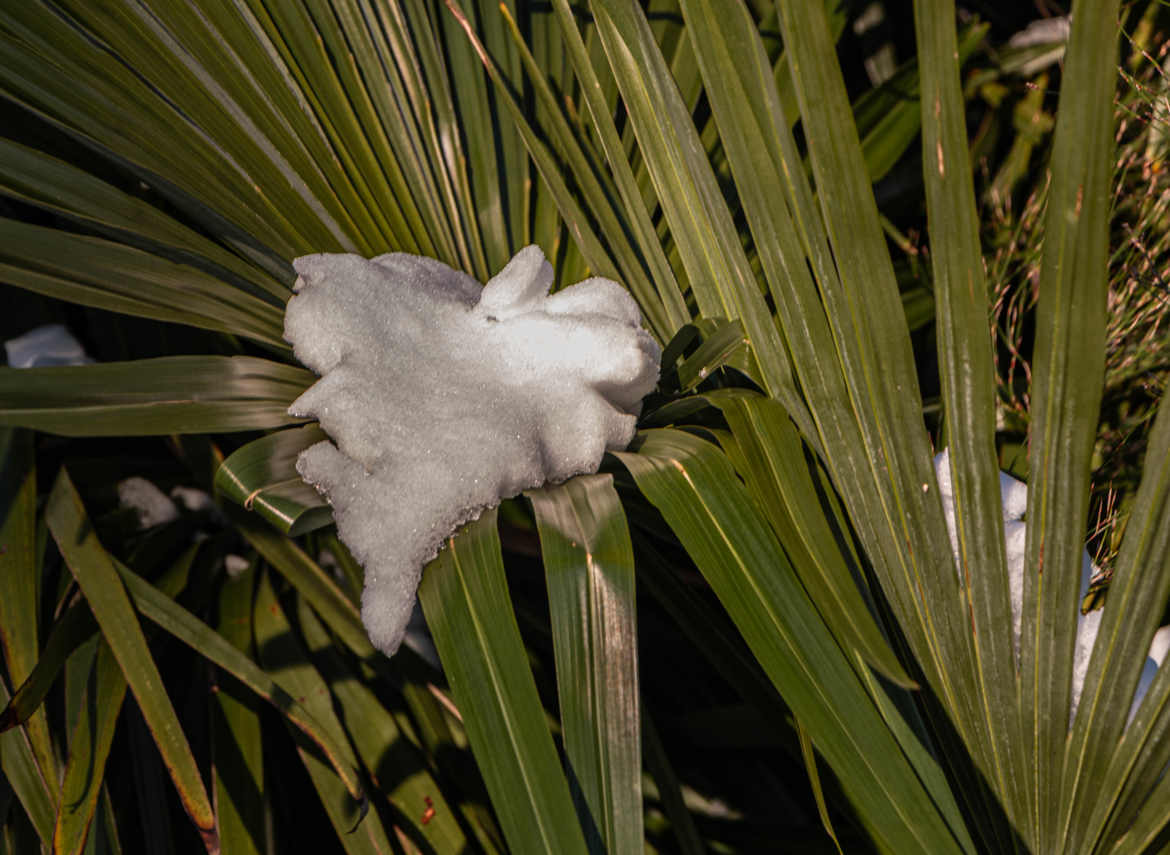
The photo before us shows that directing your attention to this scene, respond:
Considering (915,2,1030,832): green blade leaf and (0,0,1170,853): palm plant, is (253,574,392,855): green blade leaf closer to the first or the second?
(0,0,1170,853): palm plant

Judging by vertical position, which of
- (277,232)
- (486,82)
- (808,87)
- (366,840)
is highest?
(486,82)

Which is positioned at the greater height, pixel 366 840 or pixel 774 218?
pixel 774 218

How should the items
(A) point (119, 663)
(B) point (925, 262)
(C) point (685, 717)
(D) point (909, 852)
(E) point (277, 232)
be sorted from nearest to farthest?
(D) point (909, 852)
(A) point (119, 663)
(E) point (277, 232)
(C) point (685, 717)
(B) point (925, 262)

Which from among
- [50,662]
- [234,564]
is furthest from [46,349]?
[50,662]

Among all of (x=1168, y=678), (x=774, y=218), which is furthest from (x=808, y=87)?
(x=1168, y=678)

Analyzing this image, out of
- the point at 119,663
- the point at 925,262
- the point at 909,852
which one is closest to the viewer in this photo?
the point at 909,852

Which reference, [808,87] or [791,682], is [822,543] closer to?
[791,682]

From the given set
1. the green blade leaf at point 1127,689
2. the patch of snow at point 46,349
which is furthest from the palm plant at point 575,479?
the patch of snow at point 46,349
